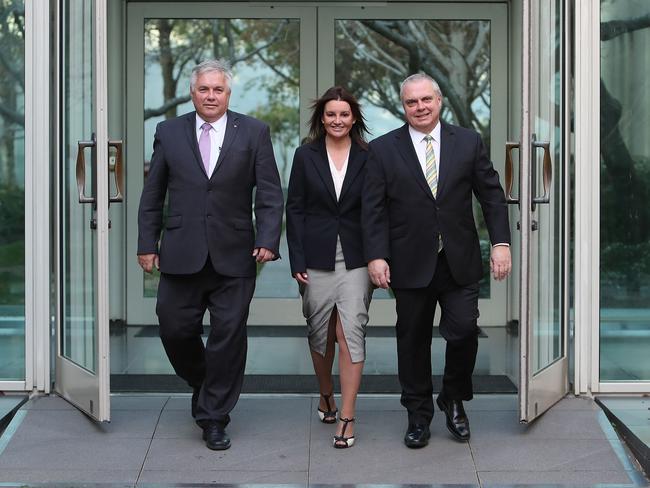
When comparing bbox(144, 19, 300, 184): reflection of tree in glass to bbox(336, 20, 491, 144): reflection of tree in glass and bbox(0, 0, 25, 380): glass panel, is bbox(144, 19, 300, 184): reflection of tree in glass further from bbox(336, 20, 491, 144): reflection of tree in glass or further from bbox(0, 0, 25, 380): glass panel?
bbox(0, 0, 25, 380): glass panel

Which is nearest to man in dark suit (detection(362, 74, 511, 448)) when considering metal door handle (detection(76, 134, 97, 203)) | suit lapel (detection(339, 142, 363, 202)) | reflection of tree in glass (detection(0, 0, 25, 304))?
suit lapel (detection(339, 142, 363, 202))

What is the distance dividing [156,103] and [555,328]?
3.90 metres

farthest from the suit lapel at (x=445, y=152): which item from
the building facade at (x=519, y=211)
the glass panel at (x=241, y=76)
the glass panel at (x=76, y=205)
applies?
the glass panel at (x=241, y=76)

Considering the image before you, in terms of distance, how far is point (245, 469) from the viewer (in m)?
4.75

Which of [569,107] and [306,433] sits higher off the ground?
[569,107]

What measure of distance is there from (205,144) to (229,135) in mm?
119

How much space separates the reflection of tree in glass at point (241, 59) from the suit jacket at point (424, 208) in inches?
140

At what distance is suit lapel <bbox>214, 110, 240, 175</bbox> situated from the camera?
4984 mm

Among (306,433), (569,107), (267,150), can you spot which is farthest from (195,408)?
(569,107)

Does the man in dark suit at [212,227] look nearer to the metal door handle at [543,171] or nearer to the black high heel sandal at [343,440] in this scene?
the black high heel sandal at [343,440]

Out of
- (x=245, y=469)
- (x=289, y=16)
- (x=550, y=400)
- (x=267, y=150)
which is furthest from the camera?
(x=289, y=16)

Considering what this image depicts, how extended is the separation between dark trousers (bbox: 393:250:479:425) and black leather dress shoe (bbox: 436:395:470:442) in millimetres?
40

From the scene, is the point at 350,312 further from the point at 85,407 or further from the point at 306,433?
the point at 85,407

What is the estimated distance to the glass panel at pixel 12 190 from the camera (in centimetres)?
587
